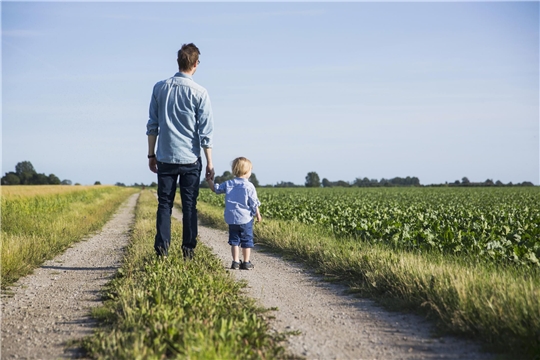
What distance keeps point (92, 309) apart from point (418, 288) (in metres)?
3.21

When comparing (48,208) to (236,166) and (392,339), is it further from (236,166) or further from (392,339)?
(392,339)

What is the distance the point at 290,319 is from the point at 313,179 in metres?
130

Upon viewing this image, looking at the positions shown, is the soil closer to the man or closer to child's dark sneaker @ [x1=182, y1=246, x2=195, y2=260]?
child's dark sneaker @ [x1=182, y1=246, x2=195, y2=260]

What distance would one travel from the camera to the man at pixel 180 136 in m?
6.60

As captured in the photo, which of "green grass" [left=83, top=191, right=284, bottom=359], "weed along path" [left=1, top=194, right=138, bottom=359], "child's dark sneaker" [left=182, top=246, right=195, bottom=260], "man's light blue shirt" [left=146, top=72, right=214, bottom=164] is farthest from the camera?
"child's dark sneaker" [left=182, top=246, right=195, bottom=260]

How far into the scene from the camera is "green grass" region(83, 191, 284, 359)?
3.23 meters

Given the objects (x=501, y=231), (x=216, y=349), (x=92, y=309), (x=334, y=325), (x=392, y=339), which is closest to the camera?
(x=216, y=349)

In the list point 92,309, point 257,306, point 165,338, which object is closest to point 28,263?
point 92,309

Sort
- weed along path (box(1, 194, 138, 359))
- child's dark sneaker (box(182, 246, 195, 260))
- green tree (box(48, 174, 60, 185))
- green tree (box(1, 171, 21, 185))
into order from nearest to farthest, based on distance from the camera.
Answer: weed along path (box(1, 194, 138, 359)), child's dark sneaker (box(182, 246, 195, 260)), green tree (box(48, 174, 60, 185)), green tree (box(1, 171, 21, 185))

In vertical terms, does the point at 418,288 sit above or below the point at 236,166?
below

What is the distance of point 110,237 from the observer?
11.7 meters

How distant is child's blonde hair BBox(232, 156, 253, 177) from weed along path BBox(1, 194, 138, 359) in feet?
7.38

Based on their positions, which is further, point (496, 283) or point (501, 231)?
point (501, 231)

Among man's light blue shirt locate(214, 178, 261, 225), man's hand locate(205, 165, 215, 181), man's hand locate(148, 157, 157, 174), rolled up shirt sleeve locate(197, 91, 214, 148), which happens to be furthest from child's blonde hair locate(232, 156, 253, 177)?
man's hand locate(148, 157, 157, 174)
